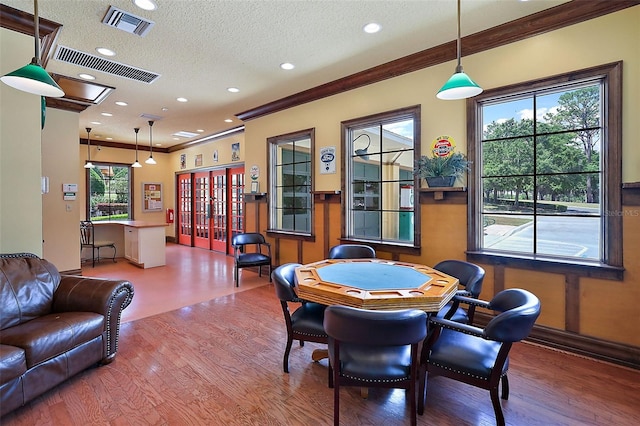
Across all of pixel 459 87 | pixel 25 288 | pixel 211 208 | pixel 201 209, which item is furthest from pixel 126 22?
pixel 201 209

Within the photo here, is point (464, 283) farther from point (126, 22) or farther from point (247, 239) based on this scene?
point (126, 22)

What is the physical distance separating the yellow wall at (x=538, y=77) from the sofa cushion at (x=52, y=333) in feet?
10.2

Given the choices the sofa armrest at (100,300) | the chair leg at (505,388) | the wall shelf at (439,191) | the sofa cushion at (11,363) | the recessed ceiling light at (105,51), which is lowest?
the chair leg at (505,388)

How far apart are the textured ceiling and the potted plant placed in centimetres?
121

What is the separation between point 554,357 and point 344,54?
11.8 ft

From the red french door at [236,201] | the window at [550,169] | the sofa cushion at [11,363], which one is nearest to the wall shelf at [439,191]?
the window at [550,169]

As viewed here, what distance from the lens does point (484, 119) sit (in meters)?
3.28

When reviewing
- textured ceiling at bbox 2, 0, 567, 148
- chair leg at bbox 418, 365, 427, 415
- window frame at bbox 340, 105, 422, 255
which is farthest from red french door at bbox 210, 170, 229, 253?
chair leg at bbox 418, 365, 427, 415

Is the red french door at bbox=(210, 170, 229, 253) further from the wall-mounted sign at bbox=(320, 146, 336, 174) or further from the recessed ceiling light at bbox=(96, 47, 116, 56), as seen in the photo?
the recessed ceiling light at bbox=(96, 47, 116, 56)

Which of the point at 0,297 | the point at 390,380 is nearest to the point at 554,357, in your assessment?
the point at 390,380

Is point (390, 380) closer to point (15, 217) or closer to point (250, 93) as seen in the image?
point (15, 217)

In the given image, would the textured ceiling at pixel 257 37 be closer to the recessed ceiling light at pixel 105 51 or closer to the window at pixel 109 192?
the recessed ceiling light at pixel 105 51

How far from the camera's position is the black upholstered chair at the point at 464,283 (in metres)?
2.42

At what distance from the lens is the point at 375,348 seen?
1931mm
